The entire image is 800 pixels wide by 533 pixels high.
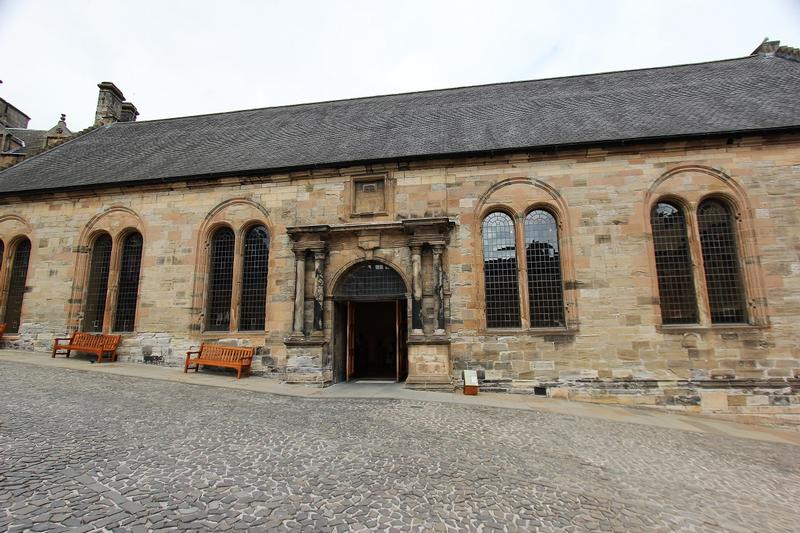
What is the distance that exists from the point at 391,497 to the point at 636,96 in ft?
49.3

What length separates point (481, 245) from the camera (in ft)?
35.5

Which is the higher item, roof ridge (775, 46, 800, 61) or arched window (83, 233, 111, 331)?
roof ridge (775, 46, 800, 61)

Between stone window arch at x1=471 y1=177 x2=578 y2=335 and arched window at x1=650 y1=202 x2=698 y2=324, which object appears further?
stone window arch at x1=471 y1=177 x2=578 y2=335

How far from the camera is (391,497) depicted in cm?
396

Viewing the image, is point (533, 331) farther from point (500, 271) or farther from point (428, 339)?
point (428, 339)

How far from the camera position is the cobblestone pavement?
358cm

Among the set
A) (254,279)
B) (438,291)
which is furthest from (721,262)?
(254,279)

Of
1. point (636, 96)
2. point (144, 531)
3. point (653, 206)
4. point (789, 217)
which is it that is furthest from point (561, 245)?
point (144, 531)

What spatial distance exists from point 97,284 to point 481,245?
1319cm

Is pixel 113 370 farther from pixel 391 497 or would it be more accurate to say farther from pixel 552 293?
pixel 552 293

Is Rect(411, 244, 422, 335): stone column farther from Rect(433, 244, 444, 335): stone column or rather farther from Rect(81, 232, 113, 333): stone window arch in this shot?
Rect(81, 232, 113, 333): stone window arch

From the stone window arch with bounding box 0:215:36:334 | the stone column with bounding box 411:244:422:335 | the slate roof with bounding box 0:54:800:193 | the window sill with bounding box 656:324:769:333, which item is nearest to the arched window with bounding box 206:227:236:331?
the slate roof with bounding box 0:54:800:193

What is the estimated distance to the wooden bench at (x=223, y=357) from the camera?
10805mm

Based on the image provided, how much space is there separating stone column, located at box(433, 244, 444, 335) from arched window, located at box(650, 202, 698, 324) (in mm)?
5735
